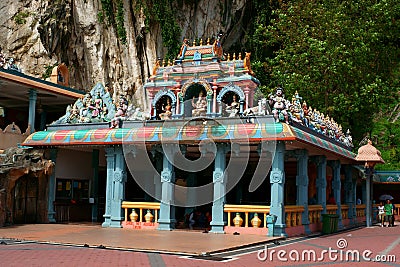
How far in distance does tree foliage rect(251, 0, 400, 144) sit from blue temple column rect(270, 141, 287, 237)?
45.4 ft

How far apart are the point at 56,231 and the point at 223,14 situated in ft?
84.6

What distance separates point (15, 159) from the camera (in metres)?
18.6

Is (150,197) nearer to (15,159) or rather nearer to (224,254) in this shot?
(15,159)

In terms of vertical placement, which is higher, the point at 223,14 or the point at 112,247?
the point at 223,14

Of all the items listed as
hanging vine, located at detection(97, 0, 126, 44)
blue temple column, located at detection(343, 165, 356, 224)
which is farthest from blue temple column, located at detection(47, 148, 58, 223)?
hanging vine, located at detection(97, 0, 126, 44)

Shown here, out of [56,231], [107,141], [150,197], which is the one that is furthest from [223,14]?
[56,231]

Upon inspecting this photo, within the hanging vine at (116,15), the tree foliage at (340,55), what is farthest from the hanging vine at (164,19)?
the tree foliage at (340,55)

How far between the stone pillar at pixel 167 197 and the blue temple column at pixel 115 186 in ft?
5.26

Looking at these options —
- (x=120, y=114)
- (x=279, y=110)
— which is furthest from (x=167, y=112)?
(x=279, y=110)

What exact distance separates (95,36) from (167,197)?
62.5ft

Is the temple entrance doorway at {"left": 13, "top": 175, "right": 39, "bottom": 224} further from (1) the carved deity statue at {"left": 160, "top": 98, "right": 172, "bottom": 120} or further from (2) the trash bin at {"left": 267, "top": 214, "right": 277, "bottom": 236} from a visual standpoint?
(2) the trash bin at {"left": 267, "top": 214, "right": 277, "bottom": 236}

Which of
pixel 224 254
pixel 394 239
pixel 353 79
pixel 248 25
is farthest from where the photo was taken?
pixel 248 25

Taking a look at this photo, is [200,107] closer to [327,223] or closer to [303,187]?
[303,187]

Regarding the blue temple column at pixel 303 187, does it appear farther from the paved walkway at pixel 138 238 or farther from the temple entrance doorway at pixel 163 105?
the temple entrance doorway at pixel 163 105
